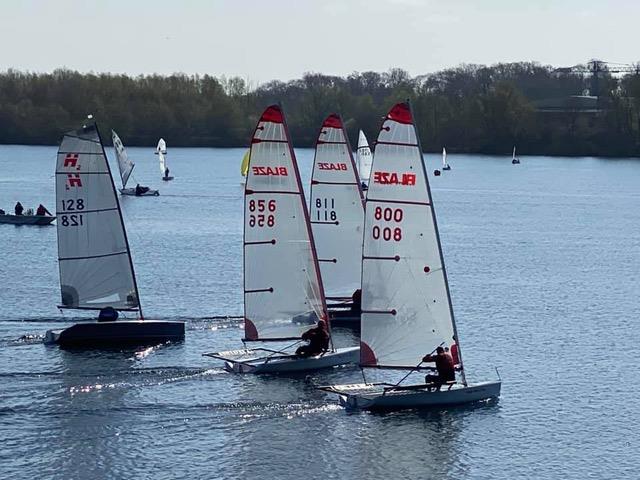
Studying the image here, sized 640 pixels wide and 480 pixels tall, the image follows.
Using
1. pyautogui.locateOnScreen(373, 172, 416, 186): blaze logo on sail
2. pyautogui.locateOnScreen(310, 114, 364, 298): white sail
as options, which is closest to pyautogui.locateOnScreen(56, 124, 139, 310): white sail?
pyautogui.locateOnScreen(310, 114, 364, 298): white sail

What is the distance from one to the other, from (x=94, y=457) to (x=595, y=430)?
567 inches

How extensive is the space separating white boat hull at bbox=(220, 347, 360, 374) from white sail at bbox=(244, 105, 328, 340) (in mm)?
1149

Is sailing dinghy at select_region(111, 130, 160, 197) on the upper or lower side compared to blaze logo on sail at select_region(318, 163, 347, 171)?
lower

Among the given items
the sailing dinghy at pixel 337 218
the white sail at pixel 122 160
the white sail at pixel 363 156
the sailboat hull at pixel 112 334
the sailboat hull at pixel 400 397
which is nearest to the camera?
the sailboat hull at pixel 400 397

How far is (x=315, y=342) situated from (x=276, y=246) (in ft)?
11.0

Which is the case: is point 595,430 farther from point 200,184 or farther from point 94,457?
point 200,184

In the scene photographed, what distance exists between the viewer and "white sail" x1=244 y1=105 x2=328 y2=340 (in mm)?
42156

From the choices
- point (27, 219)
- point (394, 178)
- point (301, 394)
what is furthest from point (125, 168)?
point (394, 178)

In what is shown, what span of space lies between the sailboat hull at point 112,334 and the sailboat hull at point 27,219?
147ft

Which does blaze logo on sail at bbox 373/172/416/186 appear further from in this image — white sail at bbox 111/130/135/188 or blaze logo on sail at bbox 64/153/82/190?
white sail at bbox 111/130/135/188

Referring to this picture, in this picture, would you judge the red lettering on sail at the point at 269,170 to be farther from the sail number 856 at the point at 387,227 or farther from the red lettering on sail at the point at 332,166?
the red lettering on sail at the point at 332,166

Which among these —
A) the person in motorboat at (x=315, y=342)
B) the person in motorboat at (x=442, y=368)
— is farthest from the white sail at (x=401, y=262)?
the person in motorboat at (x=315, y=342)

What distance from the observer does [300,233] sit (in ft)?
141

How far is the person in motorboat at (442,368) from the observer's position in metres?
38.2
